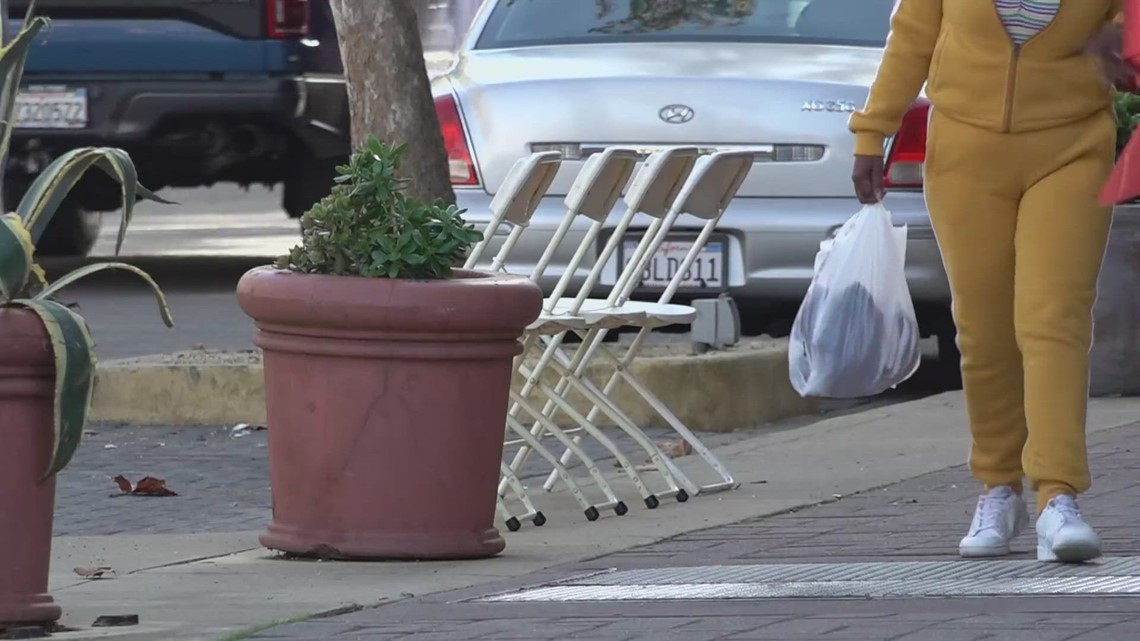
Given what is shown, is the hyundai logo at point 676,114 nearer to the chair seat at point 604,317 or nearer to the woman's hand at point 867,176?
the chair seat at point 604,317

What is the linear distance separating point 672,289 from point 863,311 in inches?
49.6

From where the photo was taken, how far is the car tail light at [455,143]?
28.5 feet

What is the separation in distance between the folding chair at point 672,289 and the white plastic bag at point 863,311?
2.46 ft

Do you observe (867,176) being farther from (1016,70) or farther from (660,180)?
(660,180)

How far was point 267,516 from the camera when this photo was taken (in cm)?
668

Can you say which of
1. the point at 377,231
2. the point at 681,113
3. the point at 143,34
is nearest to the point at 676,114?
the point at 681,113

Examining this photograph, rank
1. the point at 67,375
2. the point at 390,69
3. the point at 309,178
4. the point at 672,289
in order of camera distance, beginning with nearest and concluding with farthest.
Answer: the point at 67,375 < the point at 672,289 < the point at 390,69 < the point at 309,178

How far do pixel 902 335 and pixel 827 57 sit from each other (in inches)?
126

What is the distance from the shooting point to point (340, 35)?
27.3 ft

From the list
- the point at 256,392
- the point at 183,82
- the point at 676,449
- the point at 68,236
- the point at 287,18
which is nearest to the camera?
the point at 676,449

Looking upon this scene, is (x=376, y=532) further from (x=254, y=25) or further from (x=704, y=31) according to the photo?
(x=254, y=25)

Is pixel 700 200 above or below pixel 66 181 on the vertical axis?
below

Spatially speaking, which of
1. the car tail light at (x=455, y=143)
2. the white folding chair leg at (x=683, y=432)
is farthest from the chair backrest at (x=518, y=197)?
the car tail light at (x=455, y=143)

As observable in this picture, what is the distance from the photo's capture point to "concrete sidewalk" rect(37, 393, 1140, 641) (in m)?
5.06
